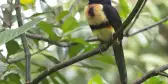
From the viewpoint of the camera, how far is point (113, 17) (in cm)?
152

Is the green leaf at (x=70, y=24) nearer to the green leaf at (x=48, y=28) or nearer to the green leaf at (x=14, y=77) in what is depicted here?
the green leaf at (x=48, y=28)

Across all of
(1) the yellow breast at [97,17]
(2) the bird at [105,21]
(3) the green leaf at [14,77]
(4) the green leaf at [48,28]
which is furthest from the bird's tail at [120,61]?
(3) the green leaf at [14,77]

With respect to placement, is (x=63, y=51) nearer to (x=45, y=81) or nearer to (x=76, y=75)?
(x=45, y=81)

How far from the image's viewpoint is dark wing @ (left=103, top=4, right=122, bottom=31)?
4.94 ft

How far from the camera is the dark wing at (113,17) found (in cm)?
151

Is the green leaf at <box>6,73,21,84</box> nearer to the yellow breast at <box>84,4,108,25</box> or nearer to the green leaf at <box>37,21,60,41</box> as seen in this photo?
the green leaf at <box>37,21,60,41</box>

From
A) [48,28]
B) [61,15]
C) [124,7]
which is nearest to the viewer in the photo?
[48,28]

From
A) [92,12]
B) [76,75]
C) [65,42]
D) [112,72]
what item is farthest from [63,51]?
[112,72]

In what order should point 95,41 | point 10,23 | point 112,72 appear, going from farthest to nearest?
point 112,72 < point 95,41 < point 10,23

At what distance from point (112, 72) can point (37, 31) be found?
1.87m

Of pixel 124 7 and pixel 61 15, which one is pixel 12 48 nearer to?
pixel 61 15

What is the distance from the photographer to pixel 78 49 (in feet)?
4.87

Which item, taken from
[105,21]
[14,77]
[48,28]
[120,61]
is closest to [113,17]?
[105,21]

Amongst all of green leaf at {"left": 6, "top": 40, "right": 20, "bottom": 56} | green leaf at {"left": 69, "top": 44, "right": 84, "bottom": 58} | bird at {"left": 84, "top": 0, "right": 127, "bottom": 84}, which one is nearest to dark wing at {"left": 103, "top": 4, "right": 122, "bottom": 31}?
bird at {"left": 84, "top": 0, "right": 127, "bottom": 84}
